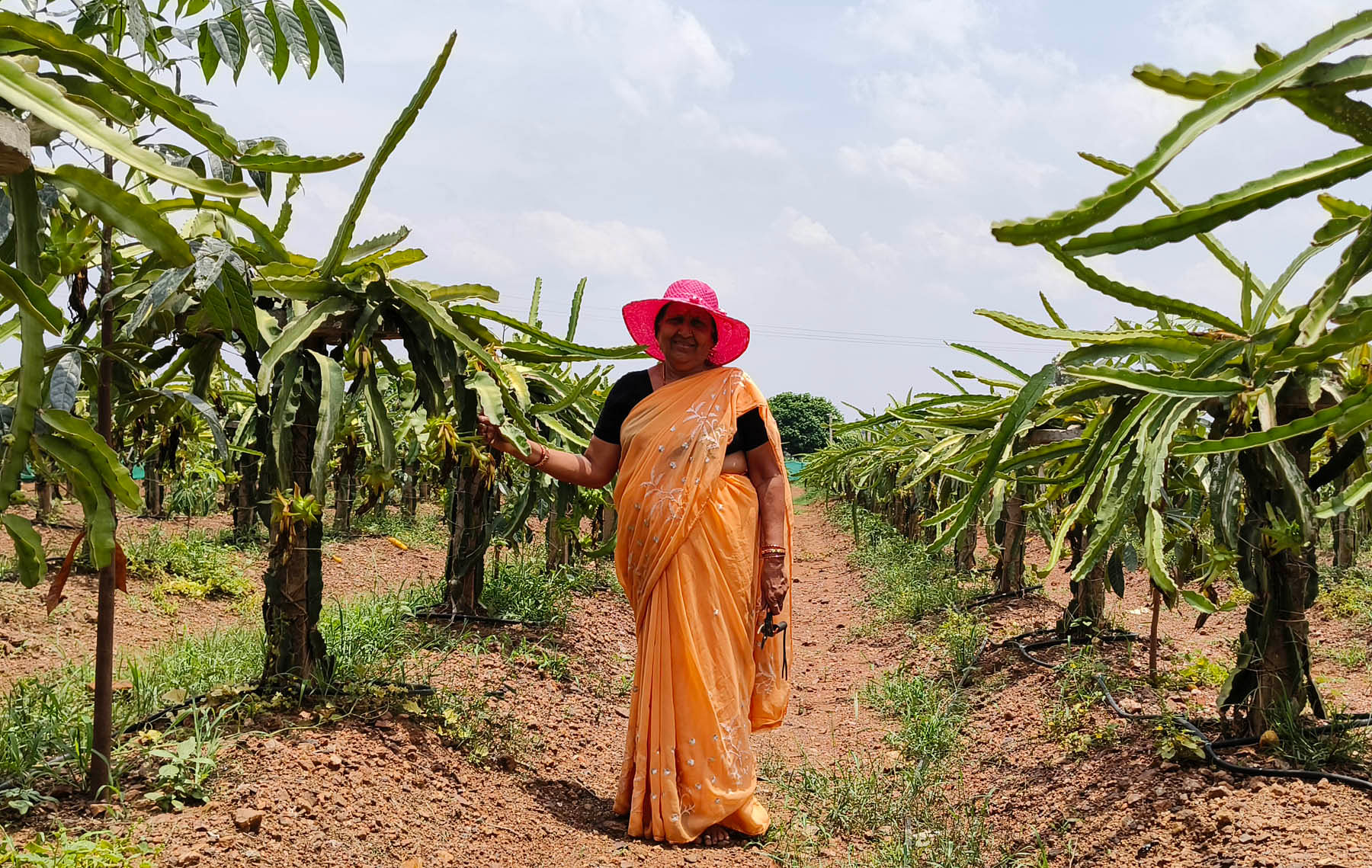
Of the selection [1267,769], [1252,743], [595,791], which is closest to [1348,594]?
[1252,743]

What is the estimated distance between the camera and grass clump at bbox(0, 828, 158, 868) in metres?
2.09

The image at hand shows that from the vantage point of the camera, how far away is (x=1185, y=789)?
3004mm

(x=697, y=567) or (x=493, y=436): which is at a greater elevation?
(x=493, y=436)

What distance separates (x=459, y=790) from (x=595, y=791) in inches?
25.9

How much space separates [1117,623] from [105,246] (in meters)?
5.22

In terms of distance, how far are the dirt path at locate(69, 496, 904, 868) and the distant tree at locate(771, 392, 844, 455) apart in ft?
140

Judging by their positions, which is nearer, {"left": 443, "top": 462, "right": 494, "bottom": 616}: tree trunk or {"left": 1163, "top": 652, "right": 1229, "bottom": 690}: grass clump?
{"left": 1163, "top": 652, "right": 1229, "bottom": 690}: grass clump

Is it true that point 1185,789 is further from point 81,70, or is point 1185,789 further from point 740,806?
point 81,70

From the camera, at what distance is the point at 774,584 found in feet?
11.1

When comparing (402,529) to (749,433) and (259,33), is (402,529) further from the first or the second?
(259,33)

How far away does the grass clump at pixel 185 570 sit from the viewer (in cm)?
673

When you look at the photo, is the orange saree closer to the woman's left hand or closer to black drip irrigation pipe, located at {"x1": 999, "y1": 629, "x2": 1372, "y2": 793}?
the woman's left hand

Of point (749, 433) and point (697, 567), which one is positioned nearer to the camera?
point (697, 567)

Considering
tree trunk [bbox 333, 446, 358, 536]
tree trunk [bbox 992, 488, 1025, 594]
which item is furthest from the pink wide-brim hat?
tree trunk [bbox 333, 446, 358, 536]
